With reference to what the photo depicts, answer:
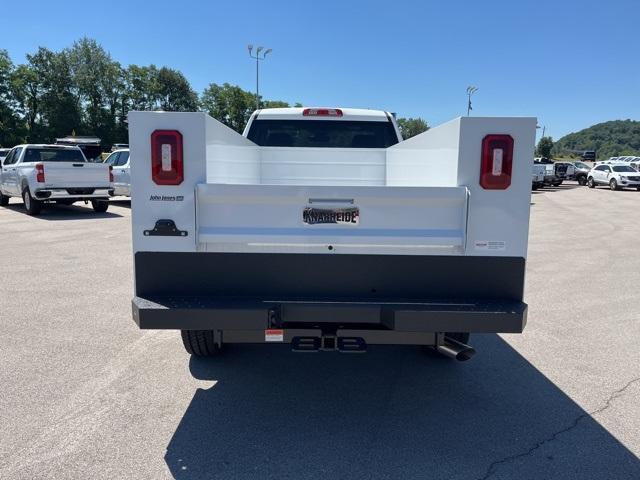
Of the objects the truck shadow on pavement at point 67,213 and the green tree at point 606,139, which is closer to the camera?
the truck shadow on pavement at point 67,213

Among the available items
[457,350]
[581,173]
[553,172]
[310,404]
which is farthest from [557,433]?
[581,173]

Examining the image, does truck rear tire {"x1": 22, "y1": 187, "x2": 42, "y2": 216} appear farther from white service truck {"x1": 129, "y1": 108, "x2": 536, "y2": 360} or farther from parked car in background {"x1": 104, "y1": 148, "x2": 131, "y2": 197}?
white service truck {"x1": 129, "y1": 108, "x2": 536, "y2": 360}

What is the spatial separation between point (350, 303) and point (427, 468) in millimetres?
1038

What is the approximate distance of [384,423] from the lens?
3486 millimetres

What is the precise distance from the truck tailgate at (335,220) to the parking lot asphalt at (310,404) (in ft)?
4.06

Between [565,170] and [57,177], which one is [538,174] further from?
[57,177]

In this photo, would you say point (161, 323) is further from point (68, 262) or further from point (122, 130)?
point (122, 130)

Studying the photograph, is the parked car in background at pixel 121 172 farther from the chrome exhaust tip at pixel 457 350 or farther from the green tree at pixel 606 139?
the green tree at pixel 606 139

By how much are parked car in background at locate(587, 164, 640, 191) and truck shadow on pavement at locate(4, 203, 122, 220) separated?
31.7m

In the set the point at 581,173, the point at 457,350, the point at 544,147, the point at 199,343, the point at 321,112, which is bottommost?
the point at 199,343

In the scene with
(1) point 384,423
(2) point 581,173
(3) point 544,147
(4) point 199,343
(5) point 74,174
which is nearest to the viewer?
(1) point 384,423

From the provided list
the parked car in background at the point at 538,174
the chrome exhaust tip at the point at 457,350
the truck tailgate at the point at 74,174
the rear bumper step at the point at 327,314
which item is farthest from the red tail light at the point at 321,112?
the parked car in background at the point at 538,174

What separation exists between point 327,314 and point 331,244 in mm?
421

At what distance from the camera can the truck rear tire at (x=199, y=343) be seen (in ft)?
13.4
